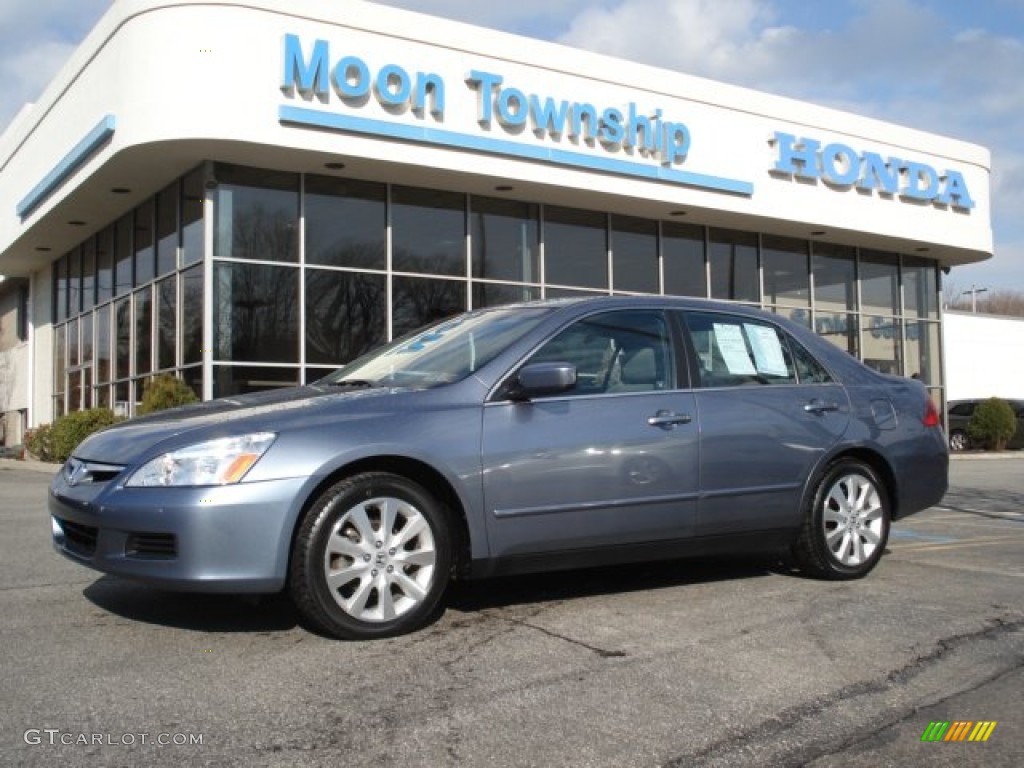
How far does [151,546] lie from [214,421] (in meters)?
0.61

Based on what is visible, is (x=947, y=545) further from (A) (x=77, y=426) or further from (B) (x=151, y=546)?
(A) (x=77, y=426)

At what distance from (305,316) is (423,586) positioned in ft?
37.6

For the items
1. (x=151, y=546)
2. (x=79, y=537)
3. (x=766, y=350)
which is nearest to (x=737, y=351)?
(x=766, y=350)

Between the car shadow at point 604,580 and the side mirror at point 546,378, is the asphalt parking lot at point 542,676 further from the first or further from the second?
the side mirror at point 546,378

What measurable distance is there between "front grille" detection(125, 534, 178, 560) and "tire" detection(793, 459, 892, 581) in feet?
11.5

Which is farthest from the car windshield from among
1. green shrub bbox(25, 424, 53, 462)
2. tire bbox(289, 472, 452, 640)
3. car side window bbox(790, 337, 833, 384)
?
green shrub bbox(25, 424, 53, 462)

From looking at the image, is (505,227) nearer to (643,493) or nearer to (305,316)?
(305,316)

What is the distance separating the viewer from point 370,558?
4.25 metres

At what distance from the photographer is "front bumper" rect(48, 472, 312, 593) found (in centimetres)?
400

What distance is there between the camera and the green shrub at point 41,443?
18380mm

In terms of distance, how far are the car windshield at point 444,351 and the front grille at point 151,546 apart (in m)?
1.34

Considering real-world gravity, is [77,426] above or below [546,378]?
below

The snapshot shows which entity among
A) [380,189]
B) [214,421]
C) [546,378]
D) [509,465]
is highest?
[380,189]

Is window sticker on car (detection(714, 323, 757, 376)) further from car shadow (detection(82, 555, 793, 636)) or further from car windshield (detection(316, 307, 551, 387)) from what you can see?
car shadow (detection(82, 555, 793, 636))
